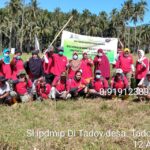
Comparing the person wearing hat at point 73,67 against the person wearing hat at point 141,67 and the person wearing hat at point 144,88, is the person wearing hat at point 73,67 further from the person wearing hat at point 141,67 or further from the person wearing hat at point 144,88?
the person wearing hat at point 144,88

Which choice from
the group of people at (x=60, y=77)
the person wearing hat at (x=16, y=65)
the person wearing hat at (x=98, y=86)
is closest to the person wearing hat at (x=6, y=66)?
the group of people at (x=60, y=77)

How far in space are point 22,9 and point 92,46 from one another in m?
63.3

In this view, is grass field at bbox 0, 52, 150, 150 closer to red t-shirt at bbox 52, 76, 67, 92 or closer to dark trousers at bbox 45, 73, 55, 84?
red t-shirt at bbox 52, 76, 67, 92

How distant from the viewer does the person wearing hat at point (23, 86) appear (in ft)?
38.3

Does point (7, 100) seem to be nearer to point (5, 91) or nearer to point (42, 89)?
point (5, 91)

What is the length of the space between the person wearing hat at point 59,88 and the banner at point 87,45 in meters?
2.86

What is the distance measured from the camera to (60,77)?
12.2 metres

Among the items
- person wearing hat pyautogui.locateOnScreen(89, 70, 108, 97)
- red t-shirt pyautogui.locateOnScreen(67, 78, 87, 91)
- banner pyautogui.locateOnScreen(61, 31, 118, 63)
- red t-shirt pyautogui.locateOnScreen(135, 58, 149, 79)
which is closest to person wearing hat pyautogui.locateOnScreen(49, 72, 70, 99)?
red t-shirt pyautogui.locateOnScreen(67, 78, 87, 91)

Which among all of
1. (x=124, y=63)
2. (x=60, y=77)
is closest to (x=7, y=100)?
(x=60, y=77)

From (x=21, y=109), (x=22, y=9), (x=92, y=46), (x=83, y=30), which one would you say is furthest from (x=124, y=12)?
(x=21, y=109)

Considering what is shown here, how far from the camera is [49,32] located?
265 ft

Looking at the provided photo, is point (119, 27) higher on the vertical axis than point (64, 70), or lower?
higher

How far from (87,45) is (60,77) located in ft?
11.5

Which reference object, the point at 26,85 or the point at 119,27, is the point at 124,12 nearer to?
the point at 119,27
